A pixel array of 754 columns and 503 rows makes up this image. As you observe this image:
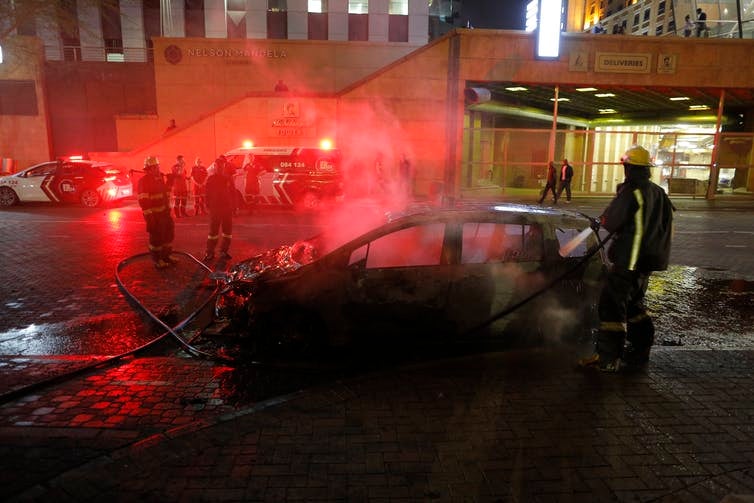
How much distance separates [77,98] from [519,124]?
21269mm

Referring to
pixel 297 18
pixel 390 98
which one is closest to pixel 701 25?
pixel 390 98

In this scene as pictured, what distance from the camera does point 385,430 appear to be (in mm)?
3562

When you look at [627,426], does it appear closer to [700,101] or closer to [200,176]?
[200,176]

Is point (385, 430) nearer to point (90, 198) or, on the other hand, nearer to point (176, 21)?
point (90, 198)

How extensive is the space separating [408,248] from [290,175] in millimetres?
11240

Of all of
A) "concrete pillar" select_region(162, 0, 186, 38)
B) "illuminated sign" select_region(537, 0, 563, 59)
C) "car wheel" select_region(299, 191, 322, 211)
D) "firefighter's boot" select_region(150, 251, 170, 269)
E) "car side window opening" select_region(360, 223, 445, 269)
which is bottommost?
"firefighter's boot" select_region(150, 251, 170, 269)

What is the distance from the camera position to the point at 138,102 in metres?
26.8

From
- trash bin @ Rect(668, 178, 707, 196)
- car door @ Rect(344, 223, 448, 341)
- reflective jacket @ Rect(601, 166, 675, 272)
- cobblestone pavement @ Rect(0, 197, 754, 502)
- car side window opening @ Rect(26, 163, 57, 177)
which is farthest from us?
trash bin @ Rect(668, 178, 707, 196)

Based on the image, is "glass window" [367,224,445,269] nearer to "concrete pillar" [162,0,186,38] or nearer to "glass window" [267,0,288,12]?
"glass window" [267,0,288,12]

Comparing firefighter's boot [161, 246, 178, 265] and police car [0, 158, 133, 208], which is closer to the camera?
firefighter's boot [161, 246, 178, 265]

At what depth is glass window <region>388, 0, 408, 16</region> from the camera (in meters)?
30.1

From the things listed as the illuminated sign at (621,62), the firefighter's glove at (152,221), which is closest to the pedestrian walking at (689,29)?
the illuminated sign at (621,62)

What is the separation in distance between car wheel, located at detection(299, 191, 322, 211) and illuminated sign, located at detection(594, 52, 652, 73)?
12009 mm

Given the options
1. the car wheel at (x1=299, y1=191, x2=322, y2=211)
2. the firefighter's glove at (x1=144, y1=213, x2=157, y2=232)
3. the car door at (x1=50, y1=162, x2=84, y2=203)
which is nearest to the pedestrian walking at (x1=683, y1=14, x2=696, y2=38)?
the car wheel at (x1=299, y1=191, x2=322, y2=211)
